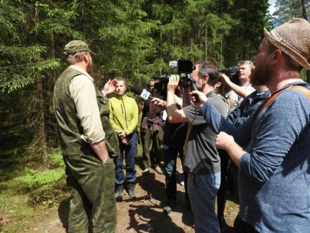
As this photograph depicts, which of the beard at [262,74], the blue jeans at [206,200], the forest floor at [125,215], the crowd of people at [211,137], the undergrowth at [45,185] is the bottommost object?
the forest floor at [125,215]

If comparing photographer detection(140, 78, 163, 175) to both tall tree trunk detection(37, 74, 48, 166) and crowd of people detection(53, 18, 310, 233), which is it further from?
tall tree trunk detection(37, 74, 48, 166)

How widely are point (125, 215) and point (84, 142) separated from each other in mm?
1774

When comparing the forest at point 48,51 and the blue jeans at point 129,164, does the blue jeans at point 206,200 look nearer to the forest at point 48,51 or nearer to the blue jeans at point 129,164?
the blue jeans at point 129,164

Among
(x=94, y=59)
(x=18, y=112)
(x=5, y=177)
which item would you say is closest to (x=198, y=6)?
(x=94, y=59)

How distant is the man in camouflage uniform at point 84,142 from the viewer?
111 inches

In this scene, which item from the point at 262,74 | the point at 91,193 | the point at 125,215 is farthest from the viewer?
the point at 125,215

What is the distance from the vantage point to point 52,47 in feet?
21.2

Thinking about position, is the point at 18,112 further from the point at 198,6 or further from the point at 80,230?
the point at 198,6

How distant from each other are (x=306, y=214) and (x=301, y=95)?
0.72 metres

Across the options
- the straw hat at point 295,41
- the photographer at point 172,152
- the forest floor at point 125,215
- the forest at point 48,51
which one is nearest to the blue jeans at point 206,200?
the forest floor at point 125,215

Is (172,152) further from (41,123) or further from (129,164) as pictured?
(41,123)

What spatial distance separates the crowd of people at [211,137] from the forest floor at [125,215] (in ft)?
0.79

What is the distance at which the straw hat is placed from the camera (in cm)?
142

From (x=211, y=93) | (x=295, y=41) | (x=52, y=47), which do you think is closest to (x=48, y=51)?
(x=52, y=47)
